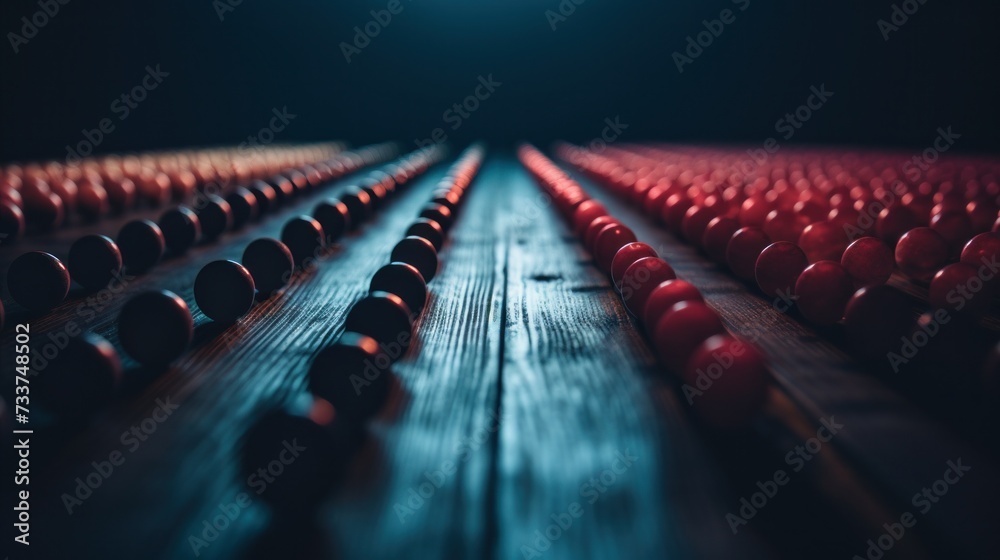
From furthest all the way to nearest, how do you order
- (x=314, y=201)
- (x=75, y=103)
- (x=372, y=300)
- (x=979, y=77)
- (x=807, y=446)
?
(x=75, y=103) → (x=979, y=77) → (x=314, y=201) → (x=372, y=300) → (x=807, y=446)

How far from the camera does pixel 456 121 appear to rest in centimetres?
896

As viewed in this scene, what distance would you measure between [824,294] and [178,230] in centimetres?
136

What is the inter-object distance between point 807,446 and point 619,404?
19 centimetres

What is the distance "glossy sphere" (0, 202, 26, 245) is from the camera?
5.49ft

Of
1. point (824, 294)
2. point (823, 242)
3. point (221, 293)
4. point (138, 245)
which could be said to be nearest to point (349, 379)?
point (221, 293)

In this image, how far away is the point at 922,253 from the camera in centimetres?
128

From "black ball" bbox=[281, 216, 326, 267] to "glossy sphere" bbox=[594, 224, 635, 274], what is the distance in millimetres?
622

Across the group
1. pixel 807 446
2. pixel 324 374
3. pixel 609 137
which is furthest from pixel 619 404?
pixel 609 137

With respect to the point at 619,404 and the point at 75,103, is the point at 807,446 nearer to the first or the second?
the point at 619,404

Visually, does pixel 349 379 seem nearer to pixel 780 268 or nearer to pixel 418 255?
pixel 418 255

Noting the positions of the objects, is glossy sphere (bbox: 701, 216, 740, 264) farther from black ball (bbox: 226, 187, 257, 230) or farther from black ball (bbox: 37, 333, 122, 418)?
black ball (bbox: 226, 187, 257, 230)

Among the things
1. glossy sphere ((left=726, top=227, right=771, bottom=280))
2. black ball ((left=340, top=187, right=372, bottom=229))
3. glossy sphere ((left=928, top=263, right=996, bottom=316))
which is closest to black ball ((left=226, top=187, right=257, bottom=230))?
black ball ((left=340, top=187, right=372, bottom=229))

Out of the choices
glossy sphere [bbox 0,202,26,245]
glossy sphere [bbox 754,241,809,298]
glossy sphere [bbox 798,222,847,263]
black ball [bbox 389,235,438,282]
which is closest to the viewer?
glossy sphere [bbox 754,241,809,298]

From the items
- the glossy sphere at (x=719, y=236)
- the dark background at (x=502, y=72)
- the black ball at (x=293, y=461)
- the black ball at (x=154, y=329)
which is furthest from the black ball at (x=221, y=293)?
the dark background at (x=502, y=72)
